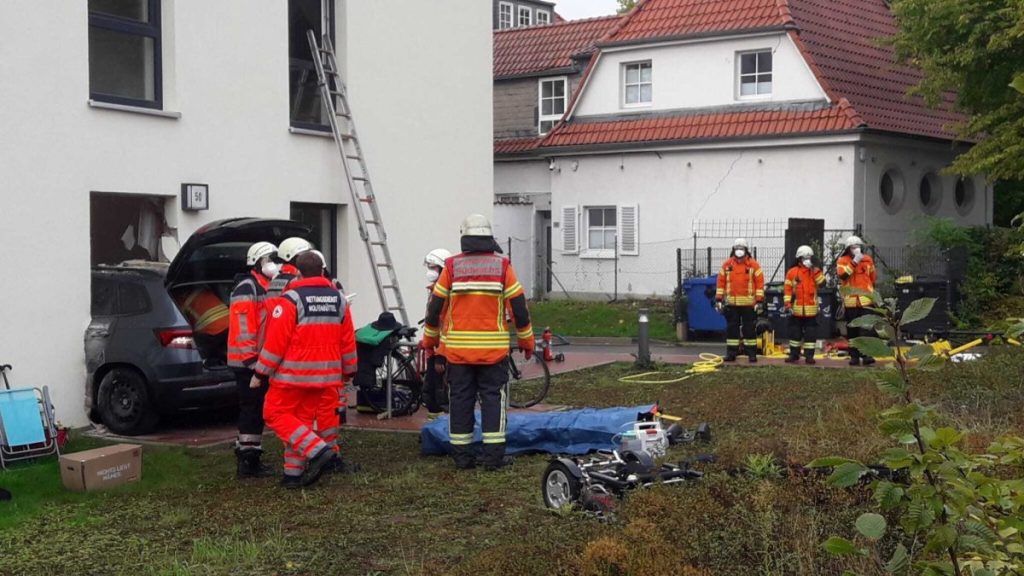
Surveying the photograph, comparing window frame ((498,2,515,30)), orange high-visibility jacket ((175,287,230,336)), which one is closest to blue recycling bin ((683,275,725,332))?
orange high-visibility jacket ((175,287,230,336))

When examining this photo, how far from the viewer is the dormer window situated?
2950 centimetres

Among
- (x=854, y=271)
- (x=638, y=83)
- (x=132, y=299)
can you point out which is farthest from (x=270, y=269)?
(x=638, y=83)

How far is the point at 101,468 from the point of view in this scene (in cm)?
953

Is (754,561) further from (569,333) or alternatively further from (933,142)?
(933,142)

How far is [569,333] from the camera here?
88.2 ft

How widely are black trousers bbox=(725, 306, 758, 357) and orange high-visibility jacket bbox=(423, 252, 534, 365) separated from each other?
8.99 metres

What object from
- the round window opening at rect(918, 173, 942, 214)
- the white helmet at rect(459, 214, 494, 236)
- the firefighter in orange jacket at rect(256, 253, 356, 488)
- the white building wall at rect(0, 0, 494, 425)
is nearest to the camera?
the firefighter in orange jacket at rect(256, 253, 356, 488)

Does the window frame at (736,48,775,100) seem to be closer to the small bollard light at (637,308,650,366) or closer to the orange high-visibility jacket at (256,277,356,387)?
the small bollard light at (637,308,650,366)

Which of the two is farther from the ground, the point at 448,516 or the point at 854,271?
the point at 854,271

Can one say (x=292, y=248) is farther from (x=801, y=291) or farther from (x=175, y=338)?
(x=801, y=291)

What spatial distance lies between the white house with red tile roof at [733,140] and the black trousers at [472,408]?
57.9 ft

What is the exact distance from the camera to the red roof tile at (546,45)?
35.8 m

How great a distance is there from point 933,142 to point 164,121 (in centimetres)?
2230

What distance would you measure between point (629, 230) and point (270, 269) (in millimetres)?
21569
